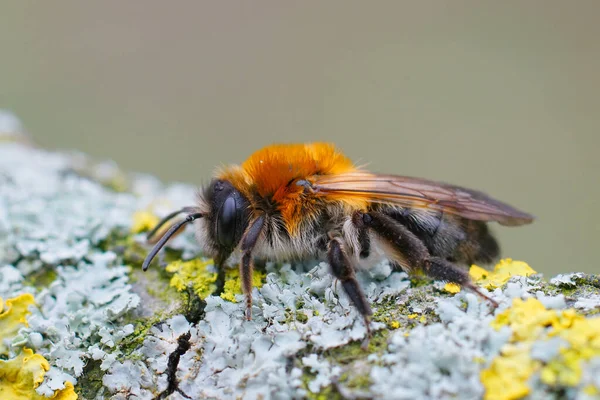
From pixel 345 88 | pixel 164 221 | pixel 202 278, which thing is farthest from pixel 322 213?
pixel 345 88

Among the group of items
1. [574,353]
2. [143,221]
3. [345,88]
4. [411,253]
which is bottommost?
[574,353]

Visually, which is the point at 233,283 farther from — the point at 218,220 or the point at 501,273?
the point at 501,273

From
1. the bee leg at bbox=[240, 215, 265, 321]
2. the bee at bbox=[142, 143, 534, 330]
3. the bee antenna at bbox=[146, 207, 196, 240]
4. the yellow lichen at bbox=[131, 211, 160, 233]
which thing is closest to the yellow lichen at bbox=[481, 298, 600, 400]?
the bee at bbox=[142, 143, 534, 330]

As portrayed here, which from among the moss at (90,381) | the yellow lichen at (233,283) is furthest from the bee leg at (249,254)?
the moss at (90,381)

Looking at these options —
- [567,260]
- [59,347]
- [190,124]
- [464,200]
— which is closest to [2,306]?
[59,347]

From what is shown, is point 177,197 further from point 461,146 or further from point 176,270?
point 461,146
